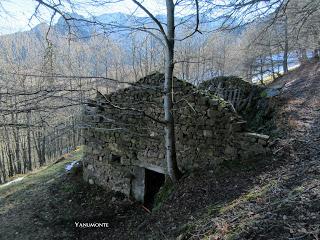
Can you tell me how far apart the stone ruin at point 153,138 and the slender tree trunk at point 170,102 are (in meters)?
0.26

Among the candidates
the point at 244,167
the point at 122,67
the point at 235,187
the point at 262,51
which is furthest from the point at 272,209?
the point at 122,67

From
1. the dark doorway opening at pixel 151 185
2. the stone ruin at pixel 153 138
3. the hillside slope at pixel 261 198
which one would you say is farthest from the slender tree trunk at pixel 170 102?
the dark doorway opening at pixel 151 185

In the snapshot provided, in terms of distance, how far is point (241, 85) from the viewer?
10031mm

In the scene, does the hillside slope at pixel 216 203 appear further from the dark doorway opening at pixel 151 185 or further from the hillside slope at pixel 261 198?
the dark doorway opening at pixel 151 185

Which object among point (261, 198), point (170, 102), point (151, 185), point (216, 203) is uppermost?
point (170, 102)

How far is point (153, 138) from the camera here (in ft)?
23.2

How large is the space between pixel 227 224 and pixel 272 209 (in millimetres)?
569

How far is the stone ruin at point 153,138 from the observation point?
581cm

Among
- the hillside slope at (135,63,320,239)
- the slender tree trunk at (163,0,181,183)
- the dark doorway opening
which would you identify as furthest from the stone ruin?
the hillside slope at (135,63,320,239)

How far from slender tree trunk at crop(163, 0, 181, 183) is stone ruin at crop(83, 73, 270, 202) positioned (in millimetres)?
261

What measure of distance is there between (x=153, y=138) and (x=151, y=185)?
1352 millimetres

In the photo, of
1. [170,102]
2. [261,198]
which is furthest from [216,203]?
[170,102]

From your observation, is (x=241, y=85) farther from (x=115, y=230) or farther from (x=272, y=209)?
(x=272, y=209)

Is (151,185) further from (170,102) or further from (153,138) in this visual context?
(170,102)
